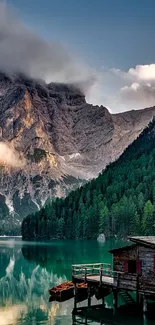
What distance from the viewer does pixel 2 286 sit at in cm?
7888

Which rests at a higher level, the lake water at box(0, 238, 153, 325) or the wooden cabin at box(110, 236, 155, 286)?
the wooden cabin at box(110, 236, 155, 286)

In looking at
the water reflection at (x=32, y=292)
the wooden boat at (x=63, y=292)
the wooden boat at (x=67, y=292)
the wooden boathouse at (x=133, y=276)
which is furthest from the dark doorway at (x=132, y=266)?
the wooden boat at (x=63, y=292)

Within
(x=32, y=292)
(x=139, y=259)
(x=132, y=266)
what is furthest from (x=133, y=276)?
(x=32, y=292)

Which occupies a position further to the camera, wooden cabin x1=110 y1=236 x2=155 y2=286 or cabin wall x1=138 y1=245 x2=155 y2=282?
wooden cabin x1=110 y1=236 x2=155 y2=286

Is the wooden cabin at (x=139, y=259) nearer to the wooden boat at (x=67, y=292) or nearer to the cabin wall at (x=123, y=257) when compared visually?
the cabin wall at (x=123, y=257)

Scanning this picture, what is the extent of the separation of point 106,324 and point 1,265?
218 feet

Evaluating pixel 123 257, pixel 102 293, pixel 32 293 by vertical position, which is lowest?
pixel 32 293

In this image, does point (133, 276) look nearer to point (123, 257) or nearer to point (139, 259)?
point (139, 259)

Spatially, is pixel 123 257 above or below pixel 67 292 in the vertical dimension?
above

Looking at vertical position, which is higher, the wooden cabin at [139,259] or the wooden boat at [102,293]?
the wooden cabin at [139,259]

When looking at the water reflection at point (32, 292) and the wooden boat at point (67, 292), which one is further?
the wooden boat at point (67, 292)

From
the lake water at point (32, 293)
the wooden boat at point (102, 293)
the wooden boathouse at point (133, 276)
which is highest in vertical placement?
the wooden boathouse at point (133, 276)

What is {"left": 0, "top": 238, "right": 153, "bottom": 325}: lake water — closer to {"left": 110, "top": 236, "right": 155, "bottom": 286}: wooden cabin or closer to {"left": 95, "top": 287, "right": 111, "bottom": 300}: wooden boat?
{"left": 95, "top": 287, "right": 111, "bottom": 300}: wooden boat

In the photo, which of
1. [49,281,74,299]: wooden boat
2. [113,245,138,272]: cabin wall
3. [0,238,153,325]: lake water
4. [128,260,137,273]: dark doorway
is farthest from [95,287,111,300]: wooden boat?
[128,260,137,273]: dark doorway
